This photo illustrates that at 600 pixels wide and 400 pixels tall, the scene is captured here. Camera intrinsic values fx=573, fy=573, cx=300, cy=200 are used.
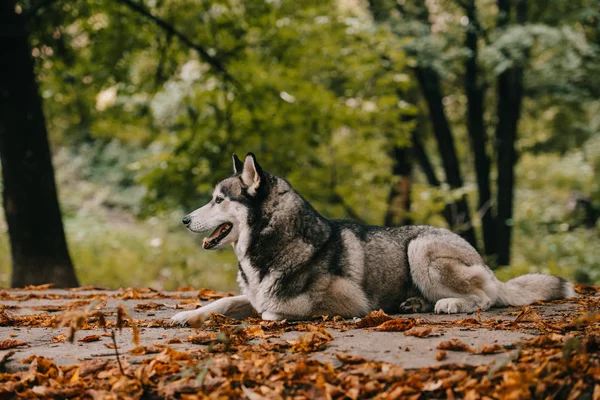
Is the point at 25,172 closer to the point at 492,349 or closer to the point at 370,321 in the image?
the point at 370,321

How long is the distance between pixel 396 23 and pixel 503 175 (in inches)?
155

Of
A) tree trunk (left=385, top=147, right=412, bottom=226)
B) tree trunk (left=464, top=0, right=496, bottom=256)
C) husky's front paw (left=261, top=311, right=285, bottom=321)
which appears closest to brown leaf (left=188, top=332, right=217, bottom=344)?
husky's front paw (left=261, top=311, right=285, bottom=321)

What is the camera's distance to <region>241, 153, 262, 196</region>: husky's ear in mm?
4906

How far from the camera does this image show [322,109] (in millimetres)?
10172

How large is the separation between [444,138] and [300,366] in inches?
409

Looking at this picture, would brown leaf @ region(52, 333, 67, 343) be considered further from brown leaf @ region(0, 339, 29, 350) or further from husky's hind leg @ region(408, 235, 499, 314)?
husky's hind leg @ region(408, 235, 499, 314)

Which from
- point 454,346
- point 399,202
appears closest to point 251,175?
point 454,346

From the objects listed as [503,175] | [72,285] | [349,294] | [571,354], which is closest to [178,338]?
[349,294]

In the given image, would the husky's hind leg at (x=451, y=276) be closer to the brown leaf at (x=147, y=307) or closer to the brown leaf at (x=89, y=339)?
the brown leaf at (x=147, y=307)

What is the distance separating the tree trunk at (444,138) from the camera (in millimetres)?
12398

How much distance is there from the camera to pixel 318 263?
4938 mm

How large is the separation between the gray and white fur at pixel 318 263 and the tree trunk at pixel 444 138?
6949mm

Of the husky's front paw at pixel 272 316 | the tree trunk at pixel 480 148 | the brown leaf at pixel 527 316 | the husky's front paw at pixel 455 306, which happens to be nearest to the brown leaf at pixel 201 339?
the husky's front paw at pixel 272 316

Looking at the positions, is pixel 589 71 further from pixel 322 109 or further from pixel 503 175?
pixel 322 109
